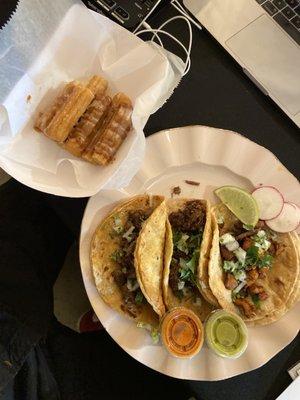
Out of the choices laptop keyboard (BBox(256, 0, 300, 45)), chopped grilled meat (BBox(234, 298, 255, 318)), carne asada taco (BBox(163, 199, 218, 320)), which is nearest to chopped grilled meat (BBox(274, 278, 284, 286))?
chopped grilled meat (BBox(234, 298, 255, 318))

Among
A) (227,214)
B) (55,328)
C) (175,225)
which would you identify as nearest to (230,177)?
(227,214)

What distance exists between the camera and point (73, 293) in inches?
74.8

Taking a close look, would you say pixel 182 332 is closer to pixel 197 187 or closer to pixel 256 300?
pixel 256 300

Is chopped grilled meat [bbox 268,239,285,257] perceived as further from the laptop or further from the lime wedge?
the laptop

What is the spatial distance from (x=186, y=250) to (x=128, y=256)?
0.18 metres

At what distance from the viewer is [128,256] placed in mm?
1499

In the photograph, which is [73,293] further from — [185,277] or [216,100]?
[216,100]

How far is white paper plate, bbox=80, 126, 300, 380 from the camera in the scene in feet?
4.66

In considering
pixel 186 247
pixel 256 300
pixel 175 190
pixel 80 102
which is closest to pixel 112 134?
pixel 80 102

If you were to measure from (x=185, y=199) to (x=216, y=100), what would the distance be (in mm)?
330

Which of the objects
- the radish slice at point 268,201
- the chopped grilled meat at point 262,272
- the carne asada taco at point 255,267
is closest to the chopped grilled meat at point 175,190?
the carne asada taco at point 255,267

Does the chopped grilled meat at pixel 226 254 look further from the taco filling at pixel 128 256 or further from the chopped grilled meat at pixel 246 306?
the taco filling at pixel 128 256

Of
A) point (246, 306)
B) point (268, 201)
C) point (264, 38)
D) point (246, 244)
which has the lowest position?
point (246, 306)

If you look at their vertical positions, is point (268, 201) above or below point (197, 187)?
above
